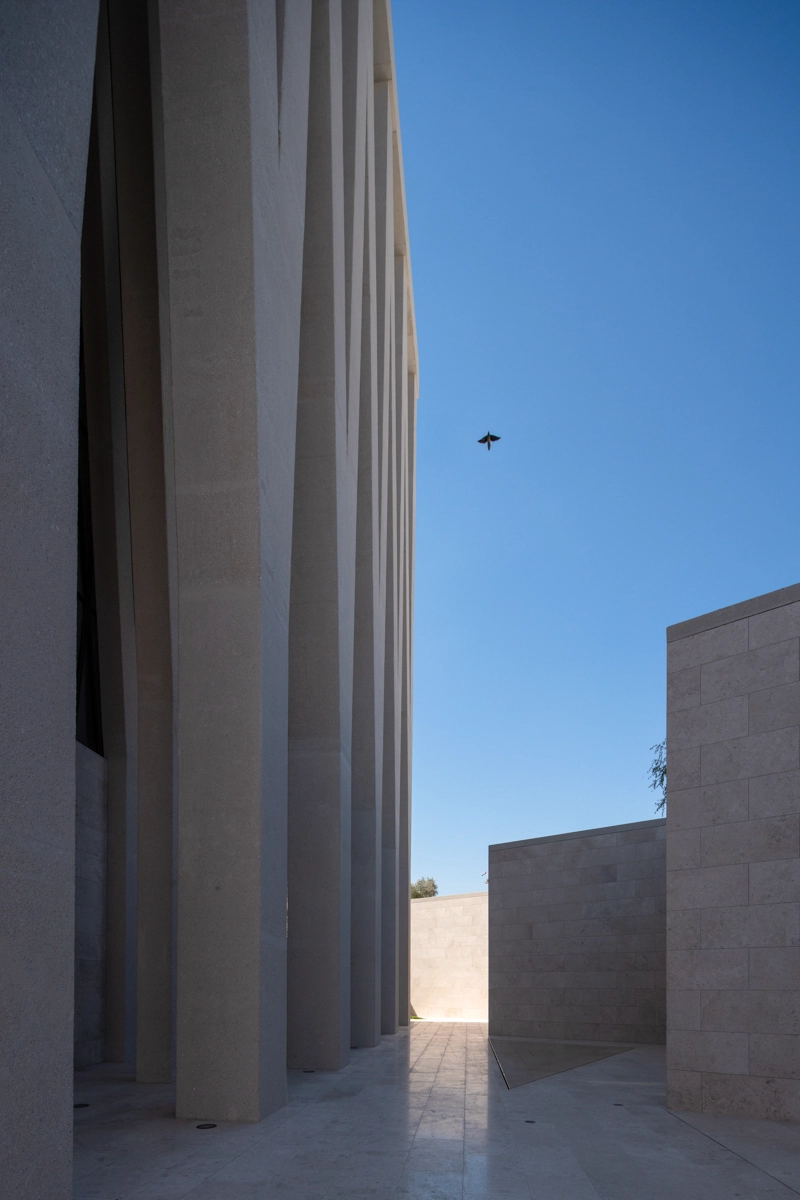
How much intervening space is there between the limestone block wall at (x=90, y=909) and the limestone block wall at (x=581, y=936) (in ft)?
34.4

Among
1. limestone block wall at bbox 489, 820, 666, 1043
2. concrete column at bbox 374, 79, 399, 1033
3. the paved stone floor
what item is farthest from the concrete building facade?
limestone block wall at bbox 489, 820, 666, 1043

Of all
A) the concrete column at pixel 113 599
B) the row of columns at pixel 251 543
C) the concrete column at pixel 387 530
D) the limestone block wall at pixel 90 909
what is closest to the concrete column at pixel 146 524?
the row of columns at pixel 251 543

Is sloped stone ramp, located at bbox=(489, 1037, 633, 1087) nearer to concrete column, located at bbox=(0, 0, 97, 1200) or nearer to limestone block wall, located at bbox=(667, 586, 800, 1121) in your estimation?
limestone block wall, located at bbox=(667, 586, 800, 1121)

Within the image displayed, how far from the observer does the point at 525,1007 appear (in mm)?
21844

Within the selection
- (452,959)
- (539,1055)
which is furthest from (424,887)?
(539,1055)

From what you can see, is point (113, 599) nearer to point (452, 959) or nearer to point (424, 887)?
point (452, 959)

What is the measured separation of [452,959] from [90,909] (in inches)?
991

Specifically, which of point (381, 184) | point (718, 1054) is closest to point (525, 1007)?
point (718, 1054)

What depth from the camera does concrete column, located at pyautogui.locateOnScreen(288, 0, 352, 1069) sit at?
479 inches

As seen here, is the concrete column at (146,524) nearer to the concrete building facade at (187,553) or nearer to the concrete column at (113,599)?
the concrete building facade at (187,553)

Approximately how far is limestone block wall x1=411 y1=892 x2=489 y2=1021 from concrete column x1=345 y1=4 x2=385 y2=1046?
20.0m

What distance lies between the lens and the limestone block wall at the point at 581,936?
1989cm

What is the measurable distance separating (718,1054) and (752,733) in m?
3.09

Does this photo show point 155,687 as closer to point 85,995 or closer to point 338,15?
point 85,995
